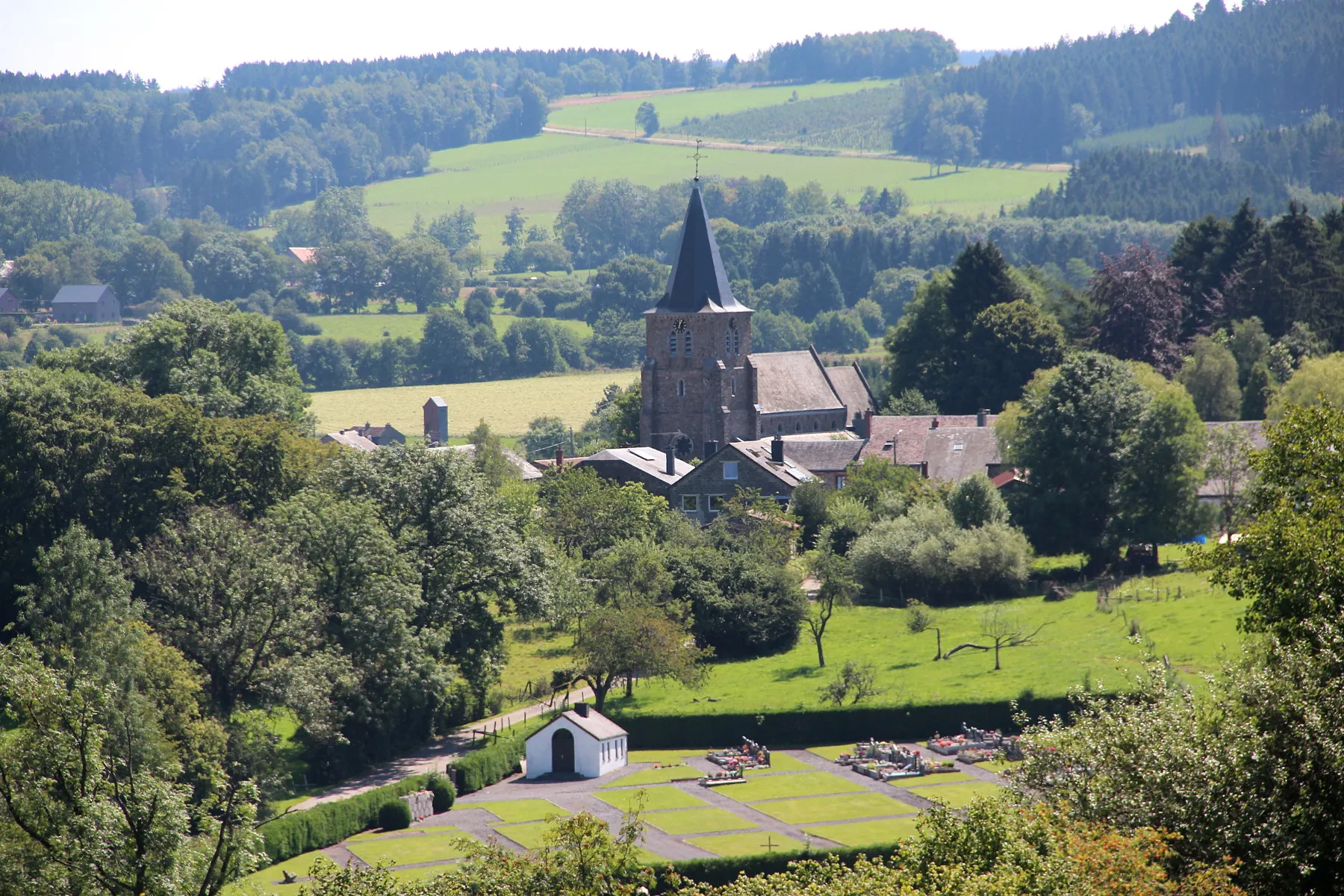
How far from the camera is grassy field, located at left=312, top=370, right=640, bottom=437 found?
401ft

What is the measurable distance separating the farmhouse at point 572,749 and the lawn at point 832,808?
587 centimetres

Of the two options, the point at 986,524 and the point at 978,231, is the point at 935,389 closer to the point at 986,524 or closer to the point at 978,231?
the point at 986,524

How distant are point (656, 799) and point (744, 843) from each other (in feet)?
16.1

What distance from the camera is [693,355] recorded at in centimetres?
8794

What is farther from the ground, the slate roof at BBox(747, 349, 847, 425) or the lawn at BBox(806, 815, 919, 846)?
the slate roof at BBox(747, 349, 847, 425)

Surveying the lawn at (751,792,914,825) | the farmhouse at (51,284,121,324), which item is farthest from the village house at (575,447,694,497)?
the farmhouse at (51,284,121,324)

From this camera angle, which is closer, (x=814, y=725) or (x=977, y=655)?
(x=814, y=725)

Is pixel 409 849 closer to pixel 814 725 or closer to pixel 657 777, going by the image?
pixel 657 777

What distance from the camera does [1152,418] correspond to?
63344 mm

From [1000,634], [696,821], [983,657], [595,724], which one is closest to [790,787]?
[696,821]

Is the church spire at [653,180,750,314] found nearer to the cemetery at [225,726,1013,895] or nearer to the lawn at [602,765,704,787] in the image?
the cemetery at [225,726,1013,895]

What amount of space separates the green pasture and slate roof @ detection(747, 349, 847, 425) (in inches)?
1733

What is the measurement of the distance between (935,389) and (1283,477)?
60.3m

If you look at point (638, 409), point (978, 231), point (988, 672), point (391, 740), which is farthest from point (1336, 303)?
point (978, 231)
